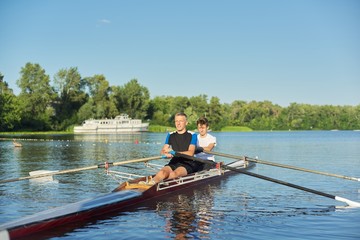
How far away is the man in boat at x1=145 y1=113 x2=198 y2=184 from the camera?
35.3 feet

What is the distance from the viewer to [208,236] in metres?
7.65

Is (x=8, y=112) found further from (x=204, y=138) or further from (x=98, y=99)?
(x=204, y=138)

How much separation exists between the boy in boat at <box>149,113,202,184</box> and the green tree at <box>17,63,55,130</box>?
281 ft

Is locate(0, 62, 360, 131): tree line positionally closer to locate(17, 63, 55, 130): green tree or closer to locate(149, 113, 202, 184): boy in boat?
locate(17, 63, 55, 130): green tree

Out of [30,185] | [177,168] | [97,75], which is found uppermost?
[97,75]

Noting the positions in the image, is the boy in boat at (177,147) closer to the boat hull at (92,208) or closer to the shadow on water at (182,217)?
Result: the boat hull at (92,208)

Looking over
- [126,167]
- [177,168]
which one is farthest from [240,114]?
[177,168]

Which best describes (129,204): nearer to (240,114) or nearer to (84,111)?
(84,111)

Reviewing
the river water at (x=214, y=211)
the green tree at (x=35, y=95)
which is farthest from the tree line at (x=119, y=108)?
the river water at (x=214, y=211)

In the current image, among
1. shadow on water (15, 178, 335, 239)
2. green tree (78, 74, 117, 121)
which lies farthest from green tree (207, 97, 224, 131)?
shadow on water (15, 178, 335, 239)

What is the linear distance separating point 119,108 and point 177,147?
101 metres

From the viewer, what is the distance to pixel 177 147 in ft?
36.4

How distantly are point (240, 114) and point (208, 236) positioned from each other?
411ft

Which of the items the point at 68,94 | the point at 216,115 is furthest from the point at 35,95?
the point at 216,115
